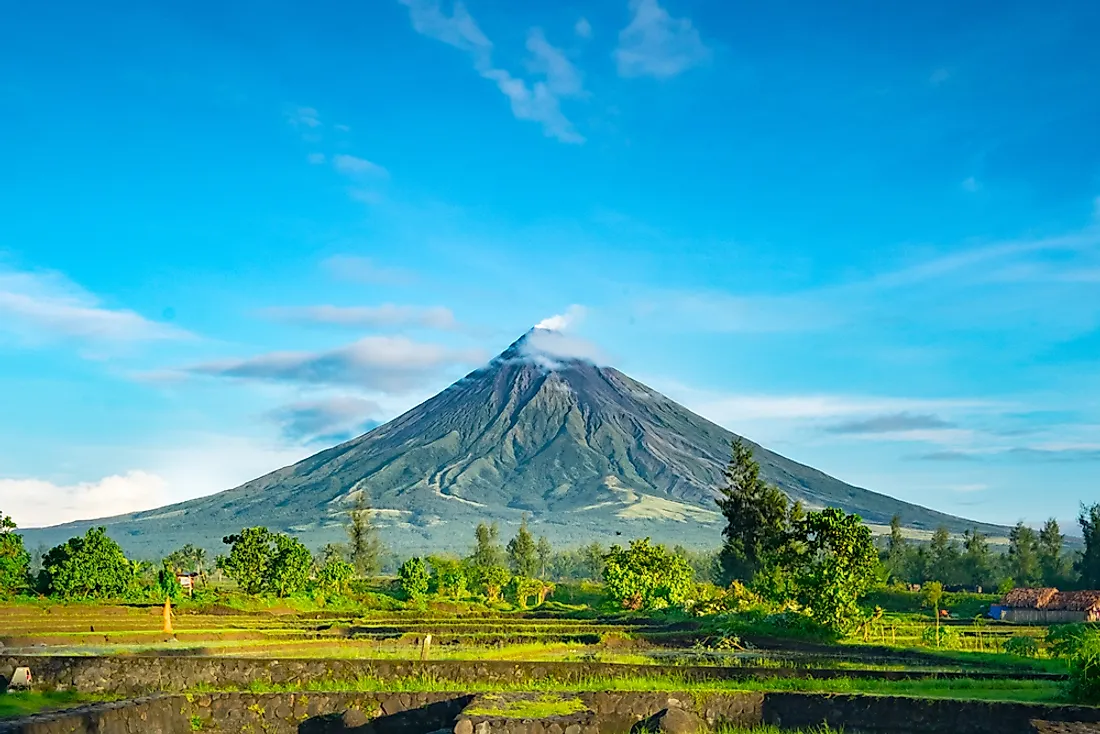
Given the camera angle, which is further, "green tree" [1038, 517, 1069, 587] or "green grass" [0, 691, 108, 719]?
"green tree" [1038, 517, 1069, 587]

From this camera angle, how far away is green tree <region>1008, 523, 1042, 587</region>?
7938 cm

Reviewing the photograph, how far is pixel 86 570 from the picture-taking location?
45469 mm

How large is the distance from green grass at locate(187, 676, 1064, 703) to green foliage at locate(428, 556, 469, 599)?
4304 centimetres

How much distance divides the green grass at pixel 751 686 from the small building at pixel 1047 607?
34563 millimetres

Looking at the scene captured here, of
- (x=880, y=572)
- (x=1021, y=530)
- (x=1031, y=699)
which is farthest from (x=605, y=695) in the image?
(x=1021, y=530)

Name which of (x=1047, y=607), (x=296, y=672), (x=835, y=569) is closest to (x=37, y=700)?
(x=296, y=672)

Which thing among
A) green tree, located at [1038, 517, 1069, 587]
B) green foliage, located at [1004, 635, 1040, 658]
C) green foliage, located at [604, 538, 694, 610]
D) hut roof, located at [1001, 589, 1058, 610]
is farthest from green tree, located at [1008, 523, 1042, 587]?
green foliage, located at [1004, 635, 1040, 658]

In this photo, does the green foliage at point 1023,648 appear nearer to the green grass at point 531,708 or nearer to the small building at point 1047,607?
the green grass at point 531,708

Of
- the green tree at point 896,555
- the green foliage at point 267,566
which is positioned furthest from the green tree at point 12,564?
the green tree at point 896,555

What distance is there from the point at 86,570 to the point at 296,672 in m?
31.1

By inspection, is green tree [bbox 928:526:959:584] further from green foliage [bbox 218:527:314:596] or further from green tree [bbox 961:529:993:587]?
green foliage [bbox 218:527:314:596]

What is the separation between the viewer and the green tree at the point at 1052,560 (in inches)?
2868

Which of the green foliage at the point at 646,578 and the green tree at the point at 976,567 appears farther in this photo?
the green tree at the point at 976,567

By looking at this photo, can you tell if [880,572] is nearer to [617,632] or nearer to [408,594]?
[617,632]
